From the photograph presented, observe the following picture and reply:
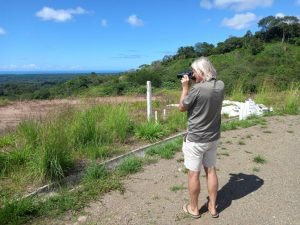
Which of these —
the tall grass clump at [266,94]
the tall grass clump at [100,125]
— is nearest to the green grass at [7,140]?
the tall grass clump at [100,125]

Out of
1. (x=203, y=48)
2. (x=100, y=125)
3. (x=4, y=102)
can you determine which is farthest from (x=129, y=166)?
(x=203, y=48)

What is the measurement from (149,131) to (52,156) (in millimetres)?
3146

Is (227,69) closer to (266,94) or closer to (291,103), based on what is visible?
(266,94)

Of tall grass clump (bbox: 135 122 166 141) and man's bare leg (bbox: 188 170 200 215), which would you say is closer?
man's bare leg (bbox: 188 170 200 215)

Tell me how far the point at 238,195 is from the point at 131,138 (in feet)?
11.3

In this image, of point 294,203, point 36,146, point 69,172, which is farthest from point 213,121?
point 36,146

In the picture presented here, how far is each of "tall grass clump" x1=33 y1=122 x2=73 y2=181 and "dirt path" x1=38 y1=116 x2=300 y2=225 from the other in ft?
2.86

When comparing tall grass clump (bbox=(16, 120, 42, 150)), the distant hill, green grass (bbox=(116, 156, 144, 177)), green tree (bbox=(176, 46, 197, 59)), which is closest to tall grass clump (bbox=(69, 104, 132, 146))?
tall grass clump (bbox=(16, 120, 42, 150))

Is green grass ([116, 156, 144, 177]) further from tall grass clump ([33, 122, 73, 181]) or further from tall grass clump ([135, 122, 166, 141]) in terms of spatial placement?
tall grass clump ([135, 122, 166, 141])

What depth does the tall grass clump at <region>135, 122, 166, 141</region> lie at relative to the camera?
312 inches

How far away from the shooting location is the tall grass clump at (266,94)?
1320 centimetres

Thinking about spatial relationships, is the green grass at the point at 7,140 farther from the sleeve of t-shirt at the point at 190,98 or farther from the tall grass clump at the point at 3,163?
the sleeve of t-shirt at the point at 190,98

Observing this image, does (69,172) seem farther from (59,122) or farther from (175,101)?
(175,101)

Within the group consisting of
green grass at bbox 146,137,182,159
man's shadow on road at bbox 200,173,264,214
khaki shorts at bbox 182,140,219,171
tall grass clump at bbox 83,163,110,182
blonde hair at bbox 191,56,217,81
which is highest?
blonde hair at bbox 191,56,217,81
